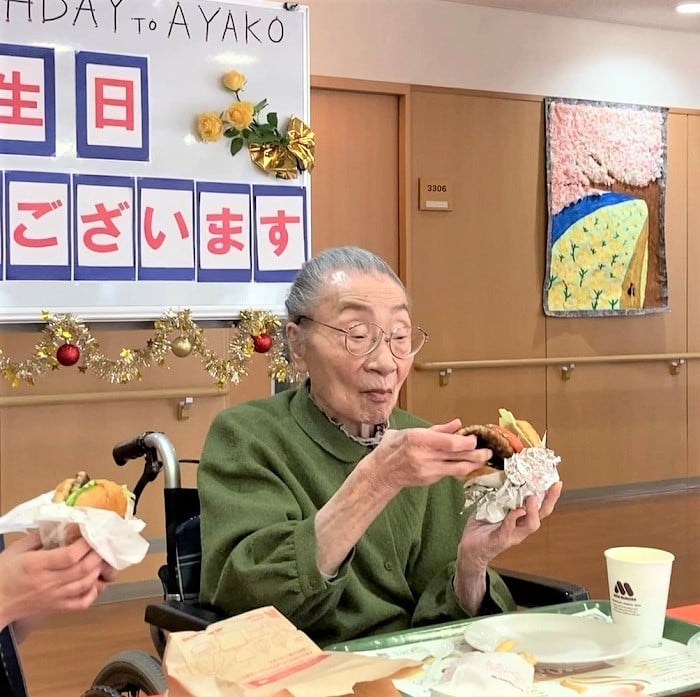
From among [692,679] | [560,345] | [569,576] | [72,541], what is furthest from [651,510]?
[72,541]

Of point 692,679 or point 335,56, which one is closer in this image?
A: point 692,679

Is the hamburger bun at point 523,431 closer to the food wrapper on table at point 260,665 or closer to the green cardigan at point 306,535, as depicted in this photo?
the green cardigan at point 306,535

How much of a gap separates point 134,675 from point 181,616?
53cm

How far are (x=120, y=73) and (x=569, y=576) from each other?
2.72m

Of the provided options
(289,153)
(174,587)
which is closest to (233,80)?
(289,153)

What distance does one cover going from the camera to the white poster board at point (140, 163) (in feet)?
9.95

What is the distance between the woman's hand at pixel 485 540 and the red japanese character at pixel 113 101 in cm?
195

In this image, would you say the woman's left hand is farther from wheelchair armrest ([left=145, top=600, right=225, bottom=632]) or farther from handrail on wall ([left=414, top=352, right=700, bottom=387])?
handrail on wall ([left=414, top=352, right=700, bottom=387])

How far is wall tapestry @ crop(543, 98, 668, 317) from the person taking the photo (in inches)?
239

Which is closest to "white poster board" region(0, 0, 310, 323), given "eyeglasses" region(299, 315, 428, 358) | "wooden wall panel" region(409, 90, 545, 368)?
"eyeglasses" region(299, 315, 428, 358)

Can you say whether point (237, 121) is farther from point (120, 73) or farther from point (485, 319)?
point (485, 319)

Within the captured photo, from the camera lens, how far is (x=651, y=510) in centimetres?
581

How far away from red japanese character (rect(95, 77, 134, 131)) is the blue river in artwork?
347cm

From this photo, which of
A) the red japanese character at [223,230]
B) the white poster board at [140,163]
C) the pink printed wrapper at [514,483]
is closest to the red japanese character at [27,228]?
the white poster board at [140,163]
